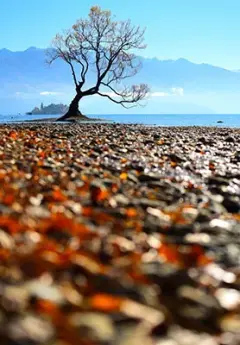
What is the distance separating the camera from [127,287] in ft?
9.56

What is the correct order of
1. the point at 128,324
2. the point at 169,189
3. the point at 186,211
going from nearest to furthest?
the point at 128,324, the point at 186,211, the point at 169,189

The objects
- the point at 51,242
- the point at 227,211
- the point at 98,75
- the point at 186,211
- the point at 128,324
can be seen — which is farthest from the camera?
the point at 98,75

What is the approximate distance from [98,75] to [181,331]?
42132 mm

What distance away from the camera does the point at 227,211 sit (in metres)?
5.91

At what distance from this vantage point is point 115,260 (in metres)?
3.43

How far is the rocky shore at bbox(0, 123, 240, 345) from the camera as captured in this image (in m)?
2.47

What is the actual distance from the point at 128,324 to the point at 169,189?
13.1ft

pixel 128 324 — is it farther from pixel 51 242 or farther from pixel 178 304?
pixel 51 242

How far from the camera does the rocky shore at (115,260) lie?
247cm

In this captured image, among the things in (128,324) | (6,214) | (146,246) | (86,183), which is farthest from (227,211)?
(128,324)

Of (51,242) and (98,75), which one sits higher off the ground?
(98,75)

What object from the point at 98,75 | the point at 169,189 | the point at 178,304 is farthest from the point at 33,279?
the point at 98,75

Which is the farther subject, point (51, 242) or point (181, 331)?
point (51, 242)

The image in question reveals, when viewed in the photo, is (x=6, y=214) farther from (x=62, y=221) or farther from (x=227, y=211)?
(x=227, y=211)
